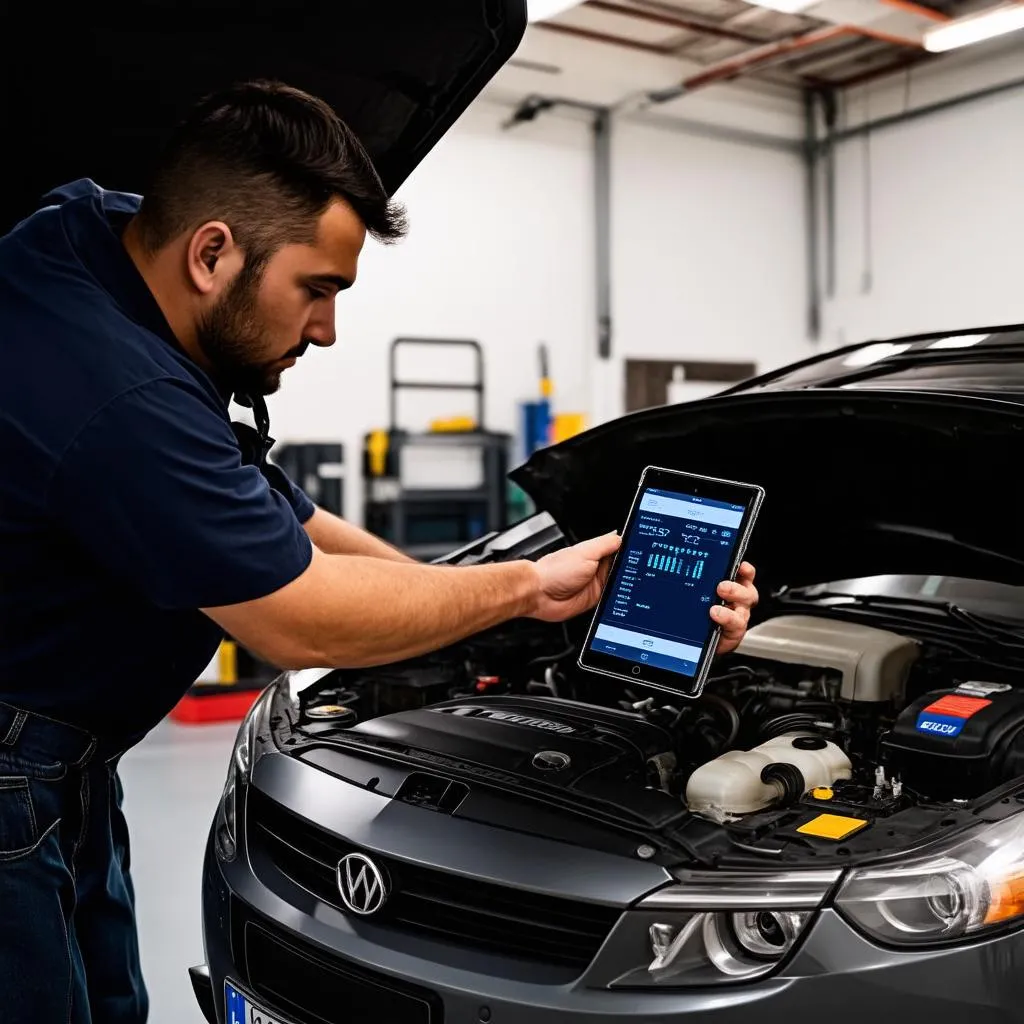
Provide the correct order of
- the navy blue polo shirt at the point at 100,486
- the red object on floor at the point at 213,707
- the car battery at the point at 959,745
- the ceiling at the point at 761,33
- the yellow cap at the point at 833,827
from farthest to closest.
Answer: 1. the ceiling at the point at 761,33
2. the red object on floor at the point at 213,707
3. the car battery at the point at 959,745
4. the yellow cap at the point at 833,827
5. the navy blue polo shirt at the point at 100,486

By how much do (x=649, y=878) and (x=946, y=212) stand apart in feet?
25.9

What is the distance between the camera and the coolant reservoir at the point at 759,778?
1.66 metres

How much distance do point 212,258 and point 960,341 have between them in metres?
1.67

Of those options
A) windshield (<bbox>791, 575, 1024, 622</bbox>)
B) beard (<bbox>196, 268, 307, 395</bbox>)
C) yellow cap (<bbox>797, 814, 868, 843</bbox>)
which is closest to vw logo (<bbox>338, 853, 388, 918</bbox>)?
yellow cap (<bbox>797, 814, 868, 843</bbox>)

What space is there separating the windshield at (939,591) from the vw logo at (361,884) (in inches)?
51.8

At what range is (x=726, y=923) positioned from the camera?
138 cm

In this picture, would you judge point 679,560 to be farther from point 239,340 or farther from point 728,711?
point 239,340

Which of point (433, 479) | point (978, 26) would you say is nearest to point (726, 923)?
point (433, 479)

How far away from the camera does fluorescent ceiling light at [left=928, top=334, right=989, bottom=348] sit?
2.40 metres

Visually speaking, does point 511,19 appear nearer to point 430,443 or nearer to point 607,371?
point 430,443

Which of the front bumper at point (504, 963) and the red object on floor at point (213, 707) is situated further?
the red object on floor at point (213, 707)

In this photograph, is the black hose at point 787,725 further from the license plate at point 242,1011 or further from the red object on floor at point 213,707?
the red object on floor at point 213,707

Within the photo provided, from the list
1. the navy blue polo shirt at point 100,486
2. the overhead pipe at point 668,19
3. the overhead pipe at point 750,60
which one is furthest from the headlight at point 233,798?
the overhead pipe at point 668,19

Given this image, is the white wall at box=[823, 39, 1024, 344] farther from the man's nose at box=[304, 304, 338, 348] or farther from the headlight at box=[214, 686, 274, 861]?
the man's nose at box=[304, 304, 338, 348]
